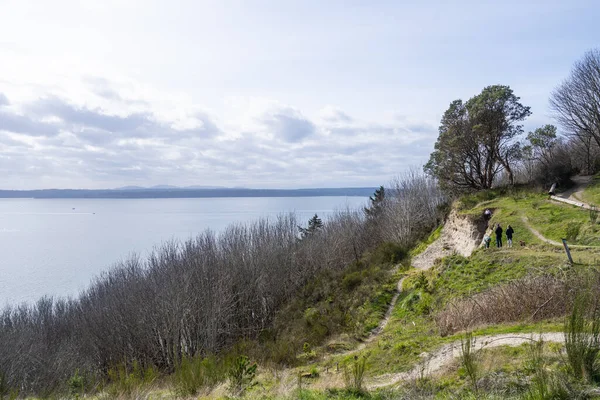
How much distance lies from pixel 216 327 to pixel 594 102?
38389 millimetres

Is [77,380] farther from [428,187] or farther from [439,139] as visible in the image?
[428,187]

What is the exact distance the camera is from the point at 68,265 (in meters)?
76.2

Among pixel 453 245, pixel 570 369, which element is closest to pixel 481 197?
pixel 453 245

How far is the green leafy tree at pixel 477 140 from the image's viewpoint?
37062 millimetres

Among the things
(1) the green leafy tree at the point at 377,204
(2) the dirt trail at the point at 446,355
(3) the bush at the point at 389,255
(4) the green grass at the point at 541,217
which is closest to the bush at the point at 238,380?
(2) the dirt trail at the point at 446,355

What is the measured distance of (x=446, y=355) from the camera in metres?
9.57

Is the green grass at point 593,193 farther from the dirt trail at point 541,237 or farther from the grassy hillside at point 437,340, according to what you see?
the dirt trail at point 541,237

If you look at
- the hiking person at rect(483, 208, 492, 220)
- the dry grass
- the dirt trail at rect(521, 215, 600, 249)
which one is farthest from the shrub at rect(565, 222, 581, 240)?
the dry grass

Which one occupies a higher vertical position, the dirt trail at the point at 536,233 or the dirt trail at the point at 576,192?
the dirt trail at the point at 576,192

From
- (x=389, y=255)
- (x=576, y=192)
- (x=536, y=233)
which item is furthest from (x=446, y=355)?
(x=576, y=192)

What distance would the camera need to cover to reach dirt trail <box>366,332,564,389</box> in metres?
8.87

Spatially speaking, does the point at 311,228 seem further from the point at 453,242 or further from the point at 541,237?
the point at 541,237

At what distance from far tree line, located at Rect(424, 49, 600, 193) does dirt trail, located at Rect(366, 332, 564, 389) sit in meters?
30.3

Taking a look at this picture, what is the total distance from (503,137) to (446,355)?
33.3m
